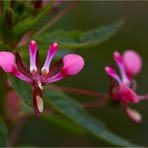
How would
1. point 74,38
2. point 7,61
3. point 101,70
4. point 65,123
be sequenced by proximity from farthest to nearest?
point 101,70
point 65,123
point 74,38
point 7,61

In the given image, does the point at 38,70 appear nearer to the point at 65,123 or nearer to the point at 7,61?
the point at 7,61

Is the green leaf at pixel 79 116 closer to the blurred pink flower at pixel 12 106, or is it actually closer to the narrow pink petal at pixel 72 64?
the blurred pink flower at pixel 12 106

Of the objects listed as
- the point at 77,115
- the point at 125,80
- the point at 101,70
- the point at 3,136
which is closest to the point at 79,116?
the point at 77,115

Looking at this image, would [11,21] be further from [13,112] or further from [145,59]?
[145,59]

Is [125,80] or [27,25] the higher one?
[27,25]

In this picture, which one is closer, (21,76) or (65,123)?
(21,76)

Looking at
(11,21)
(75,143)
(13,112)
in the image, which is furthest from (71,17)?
(11,21)

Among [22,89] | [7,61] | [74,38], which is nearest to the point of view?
[7,61]

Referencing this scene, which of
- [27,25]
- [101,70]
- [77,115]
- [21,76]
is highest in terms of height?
[27,25]
